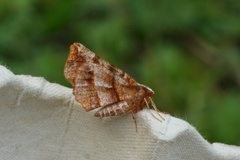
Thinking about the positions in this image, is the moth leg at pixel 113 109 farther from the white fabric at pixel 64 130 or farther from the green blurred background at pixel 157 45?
the green blurred background at pixel 157 45

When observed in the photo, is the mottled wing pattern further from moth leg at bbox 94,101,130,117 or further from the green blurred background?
the green blurred background

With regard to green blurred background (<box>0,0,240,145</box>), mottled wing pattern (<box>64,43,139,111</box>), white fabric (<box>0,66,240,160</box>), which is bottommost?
white fabric (<box>0,66,240,160</box>)

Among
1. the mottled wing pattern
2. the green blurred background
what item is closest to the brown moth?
Result: the mottled wing pattern

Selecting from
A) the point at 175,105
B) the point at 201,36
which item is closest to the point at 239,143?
the point at 175,105

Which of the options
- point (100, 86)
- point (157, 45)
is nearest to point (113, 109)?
point (100, 86)

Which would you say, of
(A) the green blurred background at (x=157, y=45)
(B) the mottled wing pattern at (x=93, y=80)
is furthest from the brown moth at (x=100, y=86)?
(A) the green blurred background at (x=157, y=45)

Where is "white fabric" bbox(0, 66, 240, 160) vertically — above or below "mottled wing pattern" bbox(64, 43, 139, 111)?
below

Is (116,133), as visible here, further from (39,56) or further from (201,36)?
(201,36)
